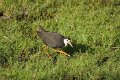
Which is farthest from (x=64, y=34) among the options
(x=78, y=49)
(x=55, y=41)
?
(x=55, y=41)

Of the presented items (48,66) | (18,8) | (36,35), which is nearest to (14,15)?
(18,8)

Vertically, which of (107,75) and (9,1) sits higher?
(9,1)

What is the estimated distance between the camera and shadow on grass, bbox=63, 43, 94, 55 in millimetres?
6848

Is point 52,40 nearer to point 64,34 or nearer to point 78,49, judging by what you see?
point 78,49

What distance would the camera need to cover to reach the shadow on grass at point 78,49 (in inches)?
270

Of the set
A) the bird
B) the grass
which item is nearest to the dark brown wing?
the bird

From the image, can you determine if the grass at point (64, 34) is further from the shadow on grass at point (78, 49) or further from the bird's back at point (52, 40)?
the bird's back at point (52, 40)

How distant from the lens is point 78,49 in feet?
22.6

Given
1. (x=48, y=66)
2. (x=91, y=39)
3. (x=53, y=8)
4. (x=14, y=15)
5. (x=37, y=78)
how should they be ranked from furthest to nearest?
1. (x=53, y=8)
2. (x=14, y=15)
3. (x=91, y=39)
4. (x=48, y=66)
5. (x=37, y=78)

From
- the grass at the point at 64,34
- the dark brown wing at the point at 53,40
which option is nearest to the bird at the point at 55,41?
the dark brown wing at the point at 53,40

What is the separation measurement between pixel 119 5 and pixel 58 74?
3336 mm

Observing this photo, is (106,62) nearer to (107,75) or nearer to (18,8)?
(107,75)

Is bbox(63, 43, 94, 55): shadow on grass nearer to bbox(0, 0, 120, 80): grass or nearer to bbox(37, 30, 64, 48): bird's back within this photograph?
bbox(0, 0, 120, 80): grass

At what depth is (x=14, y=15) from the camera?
8062 mm
